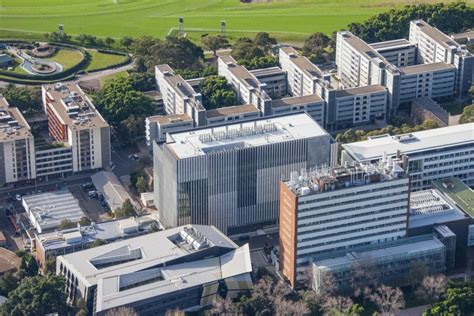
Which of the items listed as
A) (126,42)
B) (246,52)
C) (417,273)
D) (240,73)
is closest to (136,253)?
(417,273)

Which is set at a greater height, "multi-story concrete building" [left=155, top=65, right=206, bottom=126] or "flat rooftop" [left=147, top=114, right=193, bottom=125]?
"multi-story concrete building" [left=155, top=65, right=206, bottom=126]

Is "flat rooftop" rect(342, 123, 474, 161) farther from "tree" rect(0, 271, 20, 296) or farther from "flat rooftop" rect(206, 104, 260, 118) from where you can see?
"tree" rect(0, 271, 20, 296)

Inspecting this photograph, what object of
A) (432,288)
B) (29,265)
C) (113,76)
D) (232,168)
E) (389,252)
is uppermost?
(232,168)

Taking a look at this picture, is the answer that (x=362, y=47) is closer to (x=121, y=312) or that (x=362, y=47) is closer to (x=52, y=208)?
(x=52, y=208)

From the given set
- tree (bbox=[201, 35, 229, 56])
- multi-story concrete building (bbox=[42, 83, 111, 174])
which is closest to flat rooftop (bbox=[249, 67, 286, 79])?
tree (bbox=[201, 35, 229, 56])

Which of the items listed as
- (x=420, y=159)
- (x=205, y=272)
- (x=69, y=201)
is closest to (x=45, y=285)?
(x=205, y=272)
